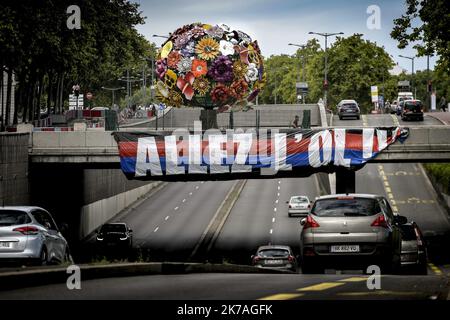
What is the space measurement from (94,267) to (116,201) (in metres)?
68.1

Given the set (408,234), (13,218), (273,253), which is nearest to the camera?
(13,218)

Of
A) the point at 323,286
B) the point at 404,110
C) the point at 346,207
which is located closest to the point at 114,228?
the point at 346,207

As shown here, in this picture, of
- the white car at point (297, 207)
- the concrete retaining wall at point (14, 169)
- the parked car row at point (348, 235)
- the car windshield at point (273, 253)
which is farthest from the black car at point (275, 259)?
the white car at point (297, 207)

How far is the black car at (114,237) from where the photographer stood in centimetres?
6041

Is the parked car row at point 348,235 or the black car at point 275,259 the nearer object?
the parked car row at point 348,235

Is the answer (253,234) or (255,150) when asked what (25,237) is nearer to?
(255,150)

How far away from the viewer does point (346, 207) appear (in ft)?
73.1

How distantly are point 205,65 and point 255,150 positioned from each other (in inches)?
921

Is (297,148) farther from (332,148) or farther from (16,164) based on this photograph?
(16,164)

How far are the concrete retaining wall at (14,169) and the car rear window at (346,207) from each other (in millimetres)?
25395

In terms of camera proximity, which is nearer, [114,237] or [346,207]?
[346,207]

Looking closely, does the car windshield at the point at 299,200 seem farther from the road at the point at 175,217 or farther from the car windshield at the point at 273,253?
the car windshield at the point at 273,253

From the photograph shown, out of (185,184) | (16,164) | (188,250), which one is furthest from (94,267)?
(185,184)

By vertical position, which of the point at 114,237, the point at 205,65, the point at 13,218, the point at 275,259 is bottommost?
the point at 114,237
